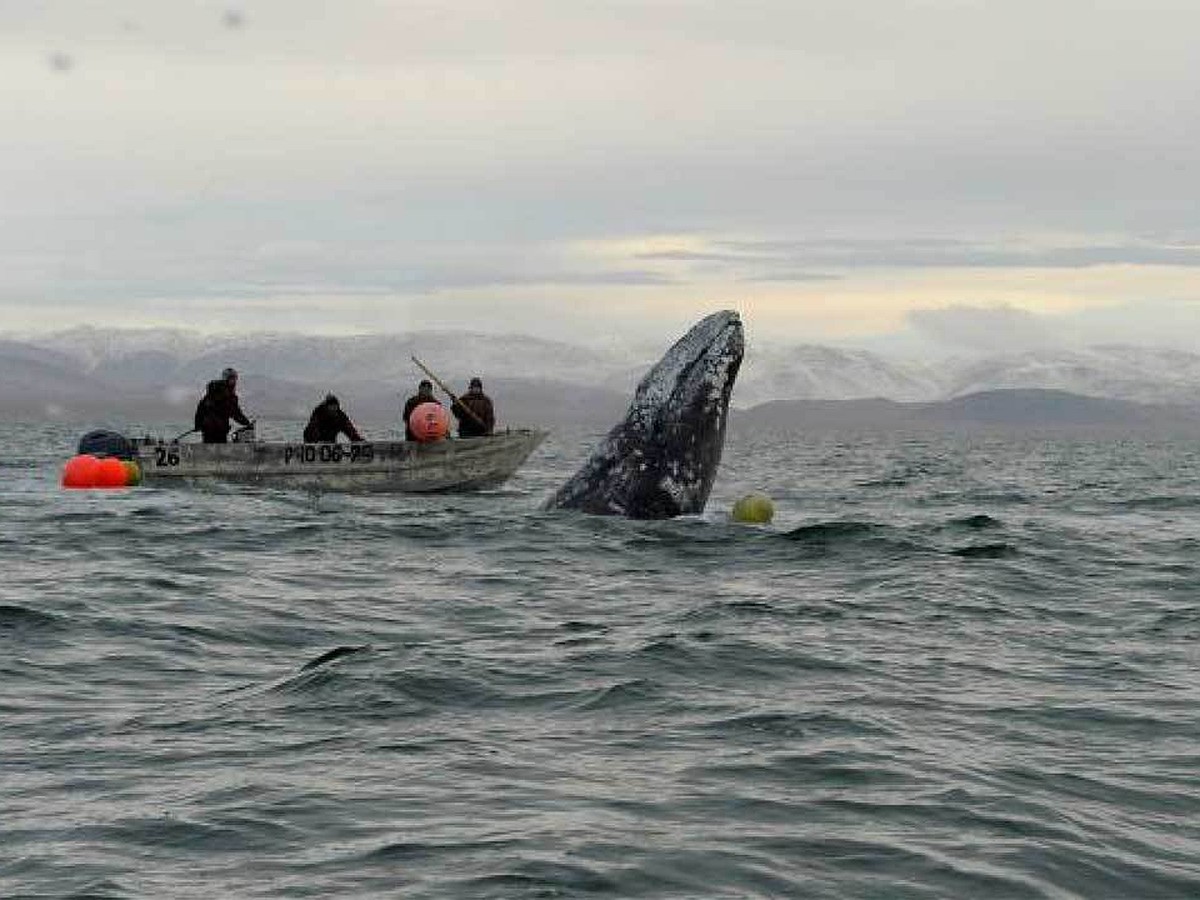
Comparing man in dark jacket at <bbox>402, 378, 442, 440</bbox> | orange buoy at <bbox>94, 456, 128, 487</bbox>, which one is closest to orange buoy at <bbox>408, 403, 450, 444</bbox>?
man in dark jacket at <bbox>402, 378, 442, 440</bbox>

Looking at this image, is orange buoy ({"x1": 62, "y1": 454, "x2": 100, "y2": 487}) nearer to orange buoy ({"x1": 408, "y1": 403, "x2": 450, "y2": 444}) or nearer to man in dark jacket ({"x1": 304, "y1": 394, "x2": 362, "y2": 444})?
man in dark jacket ({"x1": 304, "y1": 394, "x2": 362, "y2": 444})

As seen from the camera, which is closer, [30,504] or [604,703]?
[604,703]

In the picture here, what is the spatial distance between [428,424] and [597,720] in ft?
66.3

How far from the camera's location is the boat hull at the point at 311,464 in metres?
28.7

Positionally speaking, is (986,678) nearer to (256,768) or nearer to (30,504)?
(256,768)

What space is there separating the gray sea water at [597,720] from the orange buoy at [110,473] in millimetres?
9656

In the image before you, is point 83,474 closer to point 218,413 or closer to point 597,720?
point 218,413

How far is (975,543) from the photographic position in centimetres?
1992

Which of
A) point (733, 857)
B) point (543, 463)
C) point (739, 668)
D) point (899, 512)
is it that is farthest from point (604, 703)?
point (543, 463)

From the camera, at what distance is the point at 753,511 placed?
21.3 meters

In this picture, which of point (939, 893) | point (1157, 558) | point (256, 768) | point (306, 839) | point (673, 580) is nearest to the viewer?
point (939, 893)

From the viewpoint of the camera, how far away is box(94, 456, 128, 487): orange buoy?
28.1 m

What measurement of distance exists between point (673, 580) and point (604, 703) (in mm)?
5603

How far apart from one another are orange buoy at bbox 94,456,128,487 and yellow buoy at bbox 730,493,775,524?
11.6m
